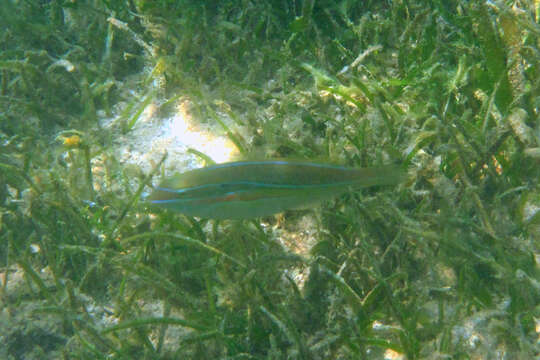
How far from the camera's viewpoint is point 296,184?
6.79 feet

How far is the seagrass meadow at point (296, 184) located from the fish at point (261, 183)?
12cm

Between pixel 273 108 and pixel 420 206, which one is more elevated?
pixel 273 108

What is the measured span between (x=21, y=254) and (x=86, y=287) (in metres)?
0.68

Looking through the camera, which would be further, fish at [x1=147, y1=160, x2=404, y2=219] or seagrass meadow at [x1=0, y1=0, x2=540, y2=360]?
seagrass meadow at [x1=0, y1=0, x2=540, y2=360]

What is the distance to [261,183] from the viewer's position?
6.83 ft

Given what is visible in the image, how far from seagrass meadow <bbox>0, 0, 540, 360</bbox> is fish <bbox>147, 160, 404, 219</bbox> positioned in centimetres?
12

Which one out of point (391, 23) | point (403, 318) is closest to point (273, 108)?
point (391, 23)

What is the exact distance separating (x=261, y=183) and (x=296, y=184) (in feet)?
0.63

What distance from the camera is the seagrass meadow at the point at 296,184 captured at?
7.57 feet

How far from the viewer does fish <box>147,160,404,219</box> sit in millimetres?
2062

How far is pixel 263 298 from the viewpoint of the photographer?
2.43 meters

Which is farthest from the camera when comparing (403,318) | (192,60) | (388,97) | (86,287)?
(192,60)

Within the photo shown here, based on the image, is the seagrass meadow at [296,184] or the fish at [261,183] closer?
the fish at [261,183]

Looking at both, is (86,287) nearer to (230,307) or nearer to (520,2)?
(230,307)
